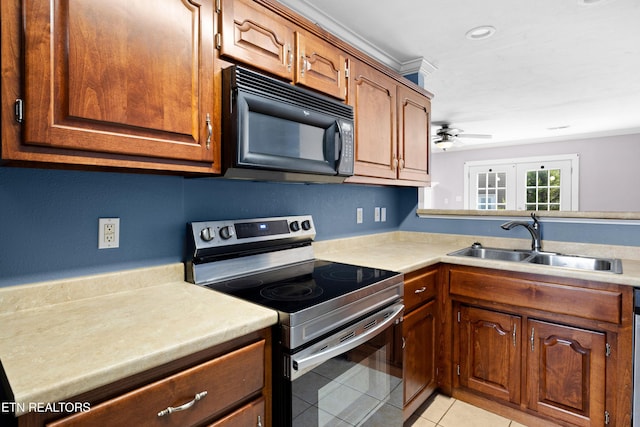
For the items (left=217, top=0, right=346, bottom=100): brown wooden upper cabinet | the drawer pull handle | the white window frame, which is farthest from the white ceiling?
the white window frame

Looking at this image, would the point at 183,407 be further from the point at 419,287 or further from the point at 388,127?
the point at 388,127

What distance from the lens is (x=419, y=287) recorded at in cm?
A: 186

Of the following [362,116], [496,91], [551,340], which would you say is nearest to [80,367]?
[362,116]

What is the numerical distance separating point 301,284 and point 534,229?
167cm

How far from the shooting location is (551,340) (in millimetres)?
1734

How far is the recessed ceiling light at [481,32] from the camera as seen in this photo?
224cm

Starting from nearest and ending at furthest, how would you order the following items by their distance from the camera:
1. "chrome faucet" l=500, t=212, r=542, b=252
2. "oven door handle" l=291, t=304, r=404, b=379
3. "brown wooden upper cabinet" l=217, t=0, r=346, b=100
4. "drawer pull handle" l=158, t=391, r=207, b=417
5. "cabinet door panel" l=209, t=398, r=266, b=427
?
1. "drawer pull handle" l=158, t=391, r=207, b=417
2. "cabinet door panel" l=209, t=398, r=266, b=427
3. "oven door handle" l=291, t=304, r=404, b=379
4. "brown wooden upper cabinet" l=217, t=0, r=346, b=100
5. "chrome faucet" l=500, t=212, r=542, b=252

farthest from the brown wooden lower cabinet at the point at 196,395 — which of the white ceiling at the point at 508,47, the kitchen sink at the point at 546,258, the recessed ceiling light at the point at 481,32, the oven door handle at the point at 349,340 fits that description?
the recessed ceiling light at the point at 481,32

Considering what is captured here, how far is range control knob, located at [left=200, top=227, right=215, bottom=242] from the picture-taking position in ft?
4.78

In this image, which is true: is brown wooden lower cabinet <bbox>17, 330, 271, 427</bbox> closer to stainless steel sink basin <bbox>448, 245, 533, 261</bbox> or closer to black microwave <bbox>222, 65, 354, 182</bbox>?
black microwave <bbox>222, 65, 354, 182</bbox>

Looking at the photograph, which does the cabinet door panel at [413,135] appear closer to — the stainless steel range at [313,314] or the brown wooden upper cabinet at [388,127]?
the brown wooden upper cabinet at [388,127]

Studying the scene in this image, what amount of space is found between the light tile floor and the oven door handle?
0.75 metres

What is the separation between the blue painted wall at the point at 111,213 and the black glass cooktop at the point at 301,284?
32 centimetres

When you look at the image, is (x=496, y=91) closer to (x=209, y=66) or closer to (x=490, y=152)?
(x=209, y=66)
